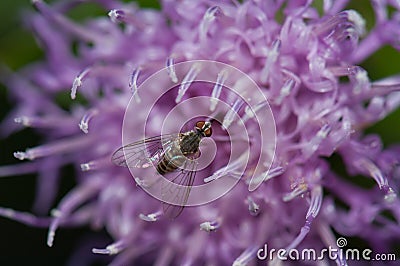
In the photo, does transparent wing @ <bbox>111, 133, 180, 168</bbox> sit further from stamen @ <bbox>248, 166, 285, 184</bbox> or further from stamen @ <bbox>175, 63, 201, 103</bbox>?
stamen @ <bbox>248, 166, 285, 184</bbox>

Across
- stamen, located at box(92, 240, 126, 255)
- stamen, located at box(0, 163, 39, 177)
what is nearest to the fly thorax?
stamen, located at box(92, 240, 126, 255)

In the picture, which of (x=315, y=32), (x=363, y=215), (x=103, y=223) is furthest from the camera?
(x=103, y=223)

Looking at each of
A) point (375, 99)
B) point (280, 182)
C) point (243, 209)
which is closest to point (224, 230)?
point (243, 209)

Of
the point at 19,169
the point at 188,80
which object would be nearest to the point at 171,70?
the point at 188,80

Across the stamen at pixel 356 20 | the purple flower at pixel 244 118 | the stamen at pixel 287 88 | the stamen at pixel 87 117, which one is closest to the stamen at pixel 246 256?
the purple flower at pixel 244 118

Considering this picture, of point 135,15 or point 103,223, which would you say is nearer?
point 135,15

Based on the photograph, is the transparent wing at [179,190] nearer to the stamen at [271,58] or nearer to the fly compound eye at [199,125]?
the fly compound eye at [199,125]

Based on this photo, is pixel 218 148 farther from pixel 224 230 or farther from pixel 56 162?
pixel 56 162
